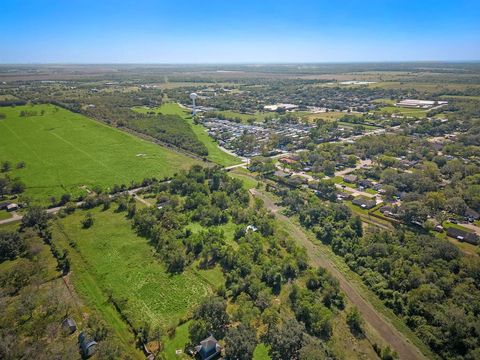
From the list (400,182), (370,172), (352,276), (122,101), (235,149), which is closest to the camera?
(352,276)

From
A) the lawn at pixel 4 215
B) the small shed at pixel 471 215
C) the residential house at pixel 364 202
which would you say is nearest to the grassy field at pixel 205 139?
the residential house at pixel 364 202

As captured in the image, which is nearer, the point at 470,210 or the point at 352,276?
the point at 352,276

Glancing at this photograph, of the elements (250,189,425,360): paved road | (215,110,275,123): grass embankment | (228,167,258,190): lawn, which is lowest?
(250,189,425,360): paved road

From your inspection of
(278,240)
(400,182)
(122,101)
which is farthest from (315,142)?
(122,101)

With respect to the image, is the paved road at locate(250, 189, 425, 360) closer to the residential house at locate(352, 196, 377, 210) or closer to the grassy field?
the residential house at locate(352, 196, 377, 210)

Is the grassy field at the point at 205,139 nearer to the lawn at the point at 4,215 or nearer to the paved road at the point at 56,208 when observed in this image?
the paved road at the point at 56,208

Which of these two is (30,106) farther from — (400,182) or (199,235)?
(400,182)

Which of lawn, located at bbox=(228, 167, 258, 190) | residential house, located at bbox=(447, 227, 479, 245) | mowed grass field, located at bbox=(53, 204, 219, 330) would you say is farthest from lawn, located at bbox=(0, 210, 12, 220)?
residential house, located at bbox=(447, 227, 479, 245)
